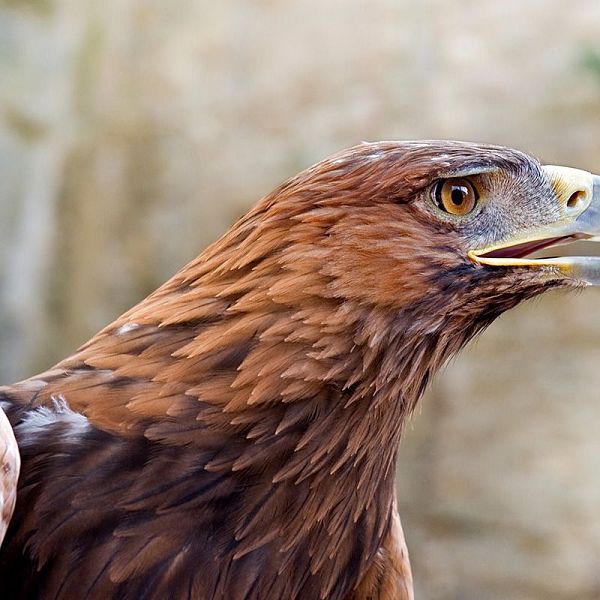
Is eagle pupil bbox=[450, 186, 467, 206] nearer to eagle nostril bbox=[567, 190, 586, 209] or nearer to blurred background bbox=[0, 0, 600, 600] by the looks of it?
eagle nostril bbox=[567, 190, 586, 209]

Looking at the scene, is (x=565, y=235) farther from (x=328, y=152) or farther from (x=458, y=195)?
(x=328, y=152)

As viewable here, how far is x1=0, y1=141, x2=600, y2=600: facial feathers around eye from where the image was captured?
48.4 inches

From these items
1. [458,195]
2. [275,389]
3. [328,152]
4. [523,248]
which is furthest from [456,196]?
[328,152]

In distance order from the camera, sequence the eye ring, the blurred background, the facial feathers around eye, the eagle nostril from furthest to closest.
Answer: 1. the blurred background
2. the eagle nostril
3. the eye ring
4. the facial feathers around eye

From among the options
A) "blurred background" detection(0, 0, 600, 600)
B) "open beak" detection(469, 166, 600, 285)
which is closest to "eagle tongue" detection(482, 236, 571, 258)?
"open beak" detection(469, 166, 600, 285)

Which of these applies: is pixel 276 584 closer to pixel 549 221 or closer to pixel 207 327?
pixel 207 327

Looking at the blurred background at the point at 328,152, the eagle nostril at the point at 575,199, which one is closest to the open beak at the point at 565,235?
the eagle nostril at the point at 575,199

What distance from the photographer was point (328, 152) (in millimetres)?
4195

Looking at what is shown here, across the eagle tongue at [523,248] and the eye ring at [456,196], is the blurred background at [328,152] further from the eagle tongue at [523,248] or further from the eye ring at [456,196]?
A: the eye ring at [456,196]

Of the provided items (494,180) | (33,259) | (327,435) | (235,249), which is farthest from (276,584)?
(33,259)

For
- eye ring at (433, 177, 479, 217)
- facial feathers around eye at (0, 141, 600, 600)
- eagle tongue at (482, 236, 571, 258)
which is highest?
eye ring at (433, 177, 479, 217)

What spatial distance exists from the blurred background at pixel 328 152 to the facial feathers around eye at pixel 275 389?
2.41 meters

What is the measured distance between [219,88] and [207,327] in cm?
328

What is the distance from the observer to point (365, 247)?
131 centimetres
